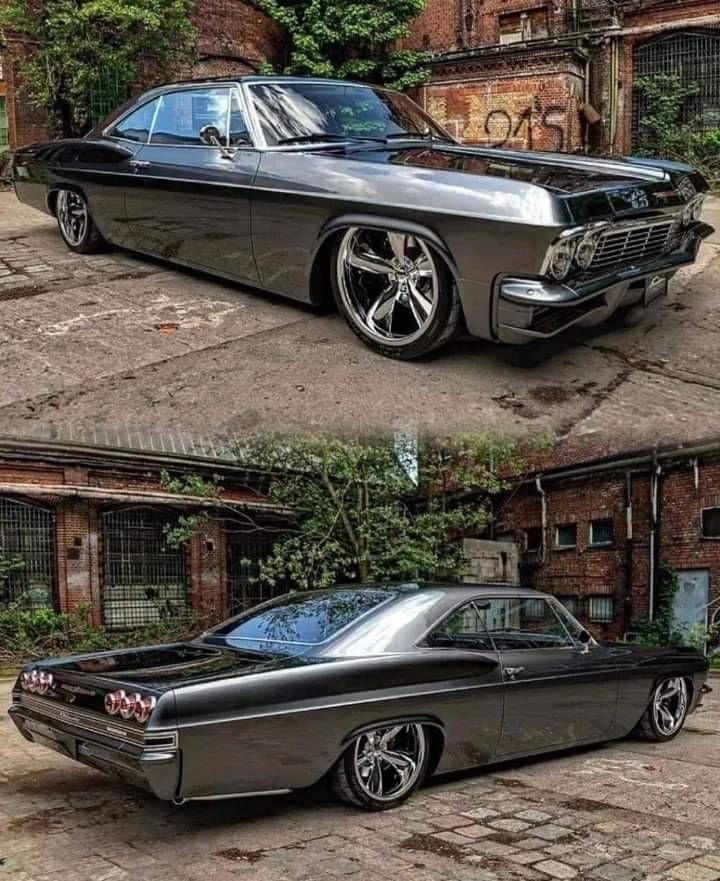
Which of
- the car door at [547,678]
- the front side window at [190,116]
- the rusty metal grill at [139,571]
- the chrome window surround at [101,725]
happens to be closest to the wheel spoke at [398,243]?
the front side window at [190,116]

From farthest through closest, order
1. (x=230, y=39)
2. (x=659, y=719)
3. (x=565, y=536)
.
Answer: (x=230, y=39)
(x=565, y=536)
(x=659, y=719)

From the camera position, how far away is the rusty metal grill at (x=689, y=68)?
22203 millimetres

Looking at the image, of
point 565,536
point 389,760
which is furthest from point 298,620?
point 565,536

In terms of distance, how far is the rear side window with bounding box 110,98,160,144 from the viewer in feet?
24.9

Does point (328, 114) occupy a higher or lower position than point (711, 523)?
higher

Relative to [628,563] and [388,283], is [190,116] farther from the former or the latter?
[628,563]

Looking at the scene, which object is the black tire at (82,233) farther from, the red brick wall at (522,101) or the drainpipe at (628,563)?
the red brick wall at (522,101)

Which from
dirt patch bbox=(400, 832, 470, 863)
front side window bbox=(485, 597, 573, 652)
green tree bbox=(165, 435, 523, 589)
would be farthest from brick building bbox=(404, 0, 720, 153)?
Answer: dirt patch bbox=(400, 832, 470, 863)

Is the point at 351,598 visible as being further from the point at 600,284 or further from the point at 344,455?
the point at 344,455

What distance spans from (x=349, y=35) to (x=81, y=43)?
7.87 meters

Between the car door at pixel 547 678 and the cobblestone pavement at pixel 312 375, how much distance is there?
43.8 inches

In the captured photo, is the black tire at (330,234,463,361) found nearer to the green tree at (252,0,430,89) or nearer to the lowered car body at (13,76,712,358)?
the lowered car body at (13,76,712,358)

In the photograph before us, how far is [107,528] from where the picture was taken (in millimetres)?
15945

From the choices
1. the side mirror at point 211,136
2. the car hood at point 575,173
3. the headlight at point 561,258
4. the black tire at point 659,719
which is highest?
the side mirror at point 211,136
